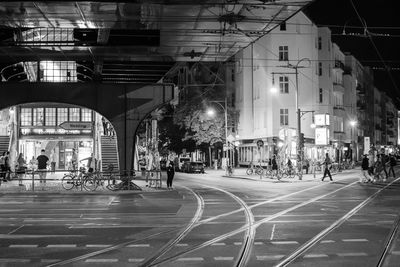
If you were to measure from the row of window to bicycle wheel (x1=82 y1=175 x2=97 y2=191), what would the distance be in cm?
2231

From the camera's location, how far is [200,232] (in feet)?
43.8

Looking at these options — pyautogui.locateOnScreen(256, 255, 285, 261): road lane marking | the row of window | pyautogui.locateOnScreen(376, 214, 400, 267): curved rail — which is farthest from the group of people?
the row of window

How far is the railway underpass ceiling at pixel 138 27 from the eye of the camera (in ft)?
66.1

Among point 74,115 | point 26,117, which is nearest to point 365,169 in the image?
point 74,115

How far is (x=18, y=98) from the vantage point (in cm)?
2886

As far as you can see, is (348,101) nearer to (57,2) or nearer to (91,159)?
(91,159)

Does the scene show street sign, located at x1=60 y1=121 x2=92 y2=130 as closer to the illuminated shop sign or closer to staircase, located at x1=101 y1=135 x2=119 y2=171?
staircase, located at x1=101 y1=135 x2=119 y2=171

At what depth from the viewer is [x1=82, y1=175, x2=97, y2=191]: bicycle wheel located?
28.8 metres

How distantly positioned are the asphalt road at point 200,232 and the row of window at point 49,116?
28.9 meters

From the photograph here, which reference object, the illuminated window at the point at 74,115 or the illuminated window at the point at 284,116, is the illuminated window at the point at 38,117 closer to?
the illuminated window at the point at 74,115

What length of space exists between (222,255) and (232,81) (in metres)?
69.2

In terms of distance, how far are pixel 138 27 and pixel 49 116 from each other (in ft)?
96.5

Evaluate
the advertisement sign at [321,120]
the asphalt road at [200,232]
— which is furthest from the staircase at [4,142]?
the advertisement sign at [321,120]

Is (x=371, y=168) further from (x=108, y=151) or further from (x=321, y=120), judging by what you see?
(x=108, y=151)
